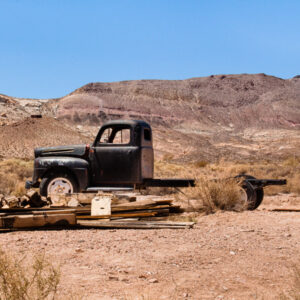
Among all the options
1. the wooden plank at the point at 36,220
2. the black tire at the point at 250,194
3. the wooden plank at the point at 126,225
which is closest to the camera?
the wooden plank at the point at 36,220

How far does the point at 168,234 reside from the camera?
7.85 m

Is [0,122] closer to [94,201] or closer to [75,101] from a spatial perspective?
[75,101]

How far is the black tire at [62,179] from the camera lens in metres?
10.7

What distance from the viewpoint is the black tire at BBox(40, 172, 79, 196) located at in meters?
10.7

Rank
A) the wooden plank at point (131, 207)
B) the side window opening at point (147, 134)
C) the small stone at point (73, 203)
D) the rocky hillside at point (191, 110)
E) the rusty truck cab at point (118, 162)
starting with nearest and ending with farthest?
the wooden plank at point (131, 207) → the small stone at point (73, 203) → the rusty truck cab at point (118, 162) → the side window opening at point (147, 134) → the rocky hillside at point (191, 110)

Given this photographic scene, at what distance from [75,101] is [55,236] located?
98525 millimetres

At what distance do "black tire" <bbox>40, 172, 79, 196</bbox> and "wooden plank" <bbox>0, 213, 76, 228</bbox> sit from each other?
2325mm

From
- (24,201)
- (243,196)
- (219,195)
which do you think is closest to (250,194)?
(243,196)

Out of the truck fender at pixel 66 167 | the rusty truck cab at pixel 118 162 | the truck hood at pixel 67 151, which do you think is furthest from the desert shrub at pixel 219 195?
the truck hood at pixel 67 151

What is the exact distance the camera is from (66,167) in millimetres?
10781

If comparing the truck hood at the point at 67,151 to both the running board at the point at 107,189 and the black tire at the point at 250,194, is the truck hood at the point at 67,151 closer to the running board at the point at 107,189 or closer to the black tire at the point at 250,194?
the running board at the point at 107,189

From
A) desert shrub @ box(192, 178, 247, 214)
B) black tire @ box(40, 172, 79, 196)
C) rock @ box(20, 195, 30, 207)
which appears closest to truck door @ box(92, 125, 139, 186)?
black tire @ box(40, 172, 79, 196)

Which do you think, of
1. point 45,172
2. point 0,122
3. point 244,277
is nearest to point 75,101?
point 0,122

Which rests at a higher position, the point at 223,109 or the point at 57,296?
the point at 223,109
